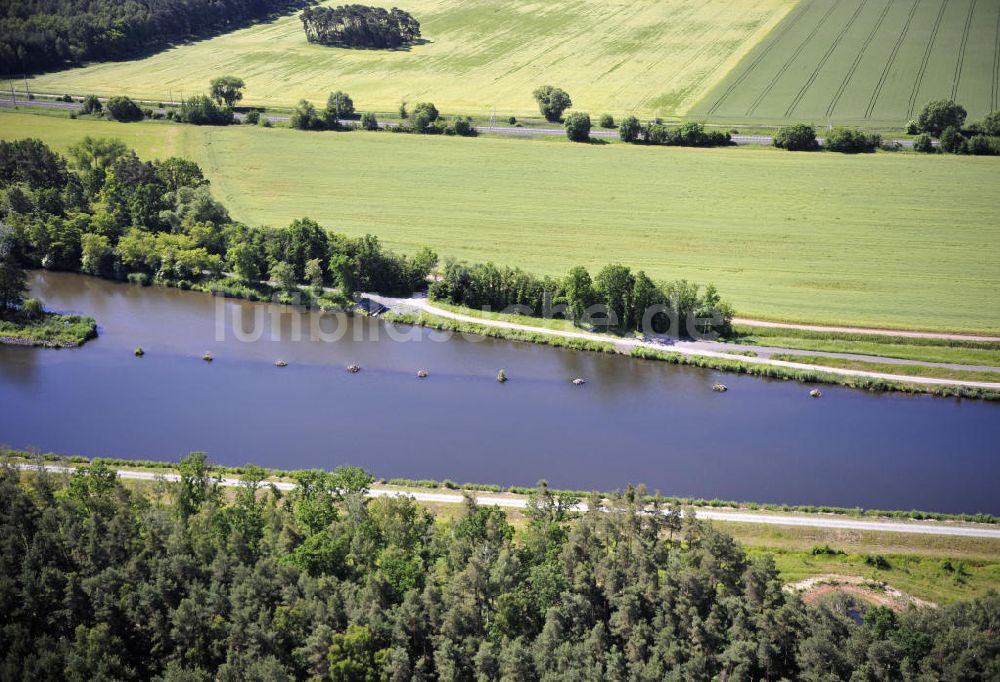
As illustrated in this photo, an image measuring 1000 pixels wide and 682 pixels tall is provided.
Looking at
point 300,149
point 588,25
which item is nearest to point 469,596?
point 300,149

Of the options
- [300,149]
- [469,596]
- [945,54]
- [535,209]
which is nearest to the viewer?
[469,596]

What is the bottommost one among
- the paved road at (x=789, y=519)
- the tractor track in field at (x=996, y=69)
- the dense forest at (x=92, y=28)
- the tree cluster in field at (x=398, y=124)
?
the paved road at (x=789, y=519)

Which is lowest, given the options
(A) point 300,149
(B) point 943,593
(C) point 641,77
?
(B) point 943,593

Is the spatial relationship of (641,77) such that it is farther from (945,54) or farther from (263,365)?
(263,365)

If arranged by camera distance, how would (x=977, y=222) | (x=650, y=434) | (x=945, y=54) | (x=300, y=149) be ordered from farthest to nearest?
(x=945, y=54) → (x=300, y=149) → (x=977, y=222) → (x=650, y=434)

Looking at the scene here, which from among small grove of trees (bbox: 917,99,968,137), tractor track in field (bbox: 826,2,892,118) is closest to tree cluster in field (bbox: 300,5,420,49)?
tractor track in field (bbox: 826,2,892,118)

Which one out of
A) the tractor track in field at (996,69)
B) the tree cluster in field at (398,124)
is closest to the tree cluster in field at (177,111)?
the tree cluster in field at (398,124)

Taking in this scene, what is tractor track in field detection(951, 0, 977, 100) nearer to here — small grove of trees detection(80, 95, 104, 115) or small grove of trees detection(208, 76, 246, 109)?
small grove of trees detection(208, 76, 246, 109)

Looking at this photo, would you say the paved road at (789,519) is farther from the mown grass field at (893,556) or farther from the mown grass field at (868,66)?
the mown grass field at (868,66)
